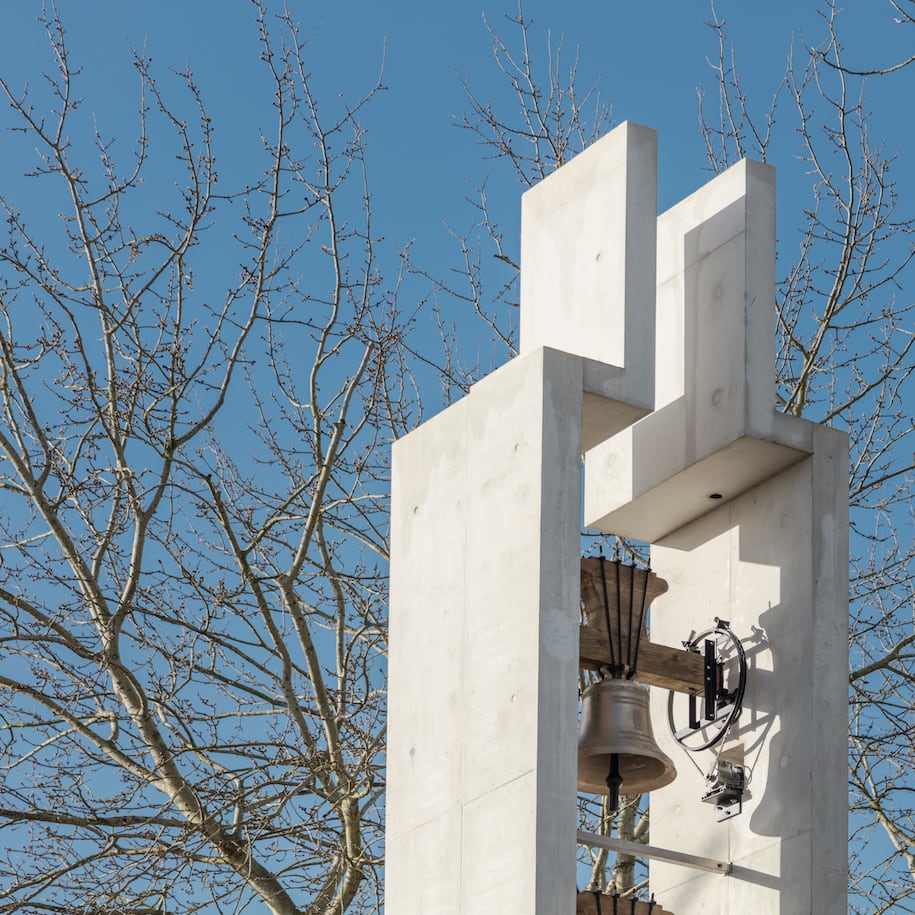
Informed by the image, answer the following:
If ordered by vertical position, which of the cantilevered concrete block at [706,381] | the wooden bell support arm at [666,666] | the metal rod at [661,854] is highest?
the cantilevered concrete block at [706,381]

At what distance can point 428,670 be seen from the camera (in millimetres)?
6898

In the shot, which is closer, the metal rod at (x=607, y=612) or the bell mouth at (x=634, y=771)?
the metal rod at (x=607, y=612)

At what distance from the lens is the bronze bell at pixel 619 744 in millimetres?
7195

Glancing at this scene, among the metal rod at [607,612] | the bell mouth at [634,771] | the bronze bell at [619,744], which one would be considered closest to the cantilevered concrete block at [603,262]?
the metal rod at [607,612]

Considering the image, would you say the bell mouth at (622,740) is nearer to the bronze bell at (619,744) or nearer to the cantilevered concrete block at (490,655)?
the bronze bell at (619,744)

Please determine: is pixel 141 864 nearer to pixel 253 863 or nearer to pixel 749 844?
pixel 253 863

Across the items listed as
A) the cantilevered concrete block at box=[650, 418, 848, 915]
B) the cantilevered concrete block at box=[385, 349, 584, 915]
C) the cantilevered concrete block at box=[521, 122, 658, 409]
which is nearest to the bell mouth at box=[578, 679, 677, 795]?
the cantilevered concrete block at box=[650, 418, 848, 915]

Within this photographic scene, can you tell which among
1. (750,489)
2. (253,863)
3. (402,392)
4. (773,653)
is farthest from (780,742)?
(402,392)

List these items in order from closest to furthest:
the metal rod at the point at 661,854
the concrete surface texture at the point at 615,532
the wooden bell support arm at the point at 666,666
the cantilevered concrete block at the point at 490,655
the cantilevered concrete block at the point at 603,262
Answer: the cantilevered concrete block at the point at 490,655 → the concrete surface texture at the point at 615,532 → the metal rod at the point at 661,854 → the cantilevered concrete block at the point at 603,262 → the wooden bell support arm at the point at 666,666

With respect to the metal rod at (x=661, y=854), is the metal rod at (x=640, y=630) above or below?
above

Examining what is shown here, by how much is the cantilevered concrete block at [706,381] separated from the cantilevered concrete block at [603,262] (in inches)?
15.1

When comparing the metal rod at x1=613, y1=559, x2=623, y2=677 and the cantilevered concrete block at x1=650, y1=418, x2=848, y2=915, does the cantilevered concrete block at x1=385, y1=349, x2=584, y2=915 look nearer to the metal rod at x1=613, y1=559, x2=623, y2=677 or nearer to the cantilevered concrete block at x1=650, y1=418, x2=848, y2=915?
the metal rod at x1=613, y1=559, x2=623, y2=677

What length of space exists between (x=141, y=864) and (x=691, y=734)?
12.0ft

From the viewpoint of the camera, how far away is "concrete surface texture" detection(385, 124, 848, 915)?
6.38m
